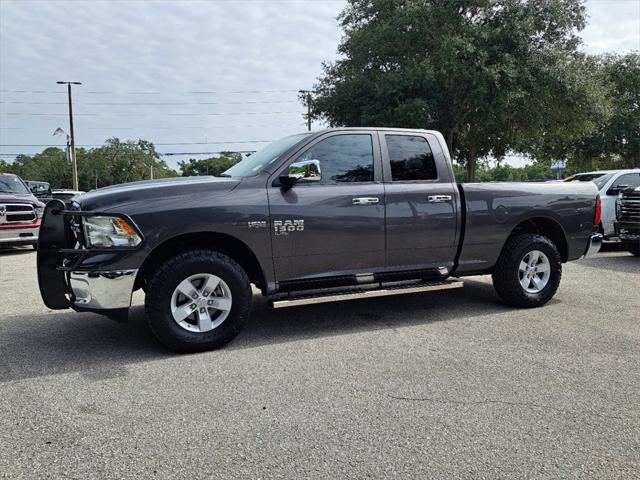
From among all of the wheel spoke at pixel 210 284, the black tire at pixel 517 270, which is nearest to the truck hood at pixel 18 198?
the wheel spoke at pixel 210 284

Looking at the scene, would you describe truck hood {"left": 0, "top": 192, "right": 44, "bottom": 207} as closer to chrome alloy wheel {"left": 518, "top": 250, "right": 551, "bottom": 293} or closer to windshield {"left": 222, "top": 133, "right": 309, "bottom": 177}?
windshield {"left": 222, "top": 133, "right": 309, "bottom": 177}

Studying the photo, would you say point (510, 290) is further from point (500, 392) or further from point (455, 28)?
point (455, 28)

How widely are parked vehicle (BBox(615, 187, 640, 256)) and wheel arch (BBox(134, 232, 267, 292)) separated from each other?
25.0 ft

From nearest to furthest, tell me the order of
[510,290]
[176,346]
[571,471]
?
[571,471], [176,346], [510,290]

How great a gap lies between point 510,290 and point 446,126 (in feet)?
61.9

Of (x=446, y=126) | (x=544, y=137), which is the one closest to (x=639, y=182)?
(x=446, y=126)

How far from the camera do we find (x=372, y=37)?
2283 centimetres

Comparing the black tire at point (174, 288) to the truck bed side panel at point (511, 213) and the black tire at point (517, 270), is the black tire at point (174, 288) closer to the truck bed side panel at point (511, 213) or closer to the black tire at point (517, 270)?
the truck bed side panel at point (511, 213)

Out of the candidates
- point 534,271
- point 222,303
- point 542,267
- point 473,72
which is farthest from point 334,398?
point 473,72

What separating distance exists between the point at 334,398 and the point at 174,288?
166 centimetres

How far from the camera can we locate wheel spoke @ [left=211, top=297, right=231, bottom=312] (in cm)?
→ 444

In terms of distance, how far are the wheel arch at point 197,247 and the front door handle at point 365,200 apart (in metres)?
1.09

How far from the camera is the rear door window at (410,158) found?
528 centimetres

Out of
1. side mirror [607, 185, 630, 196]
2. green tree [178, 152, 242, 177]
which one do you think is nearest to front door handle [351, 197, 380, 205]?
side mirror [607, 185, 630, 196]
